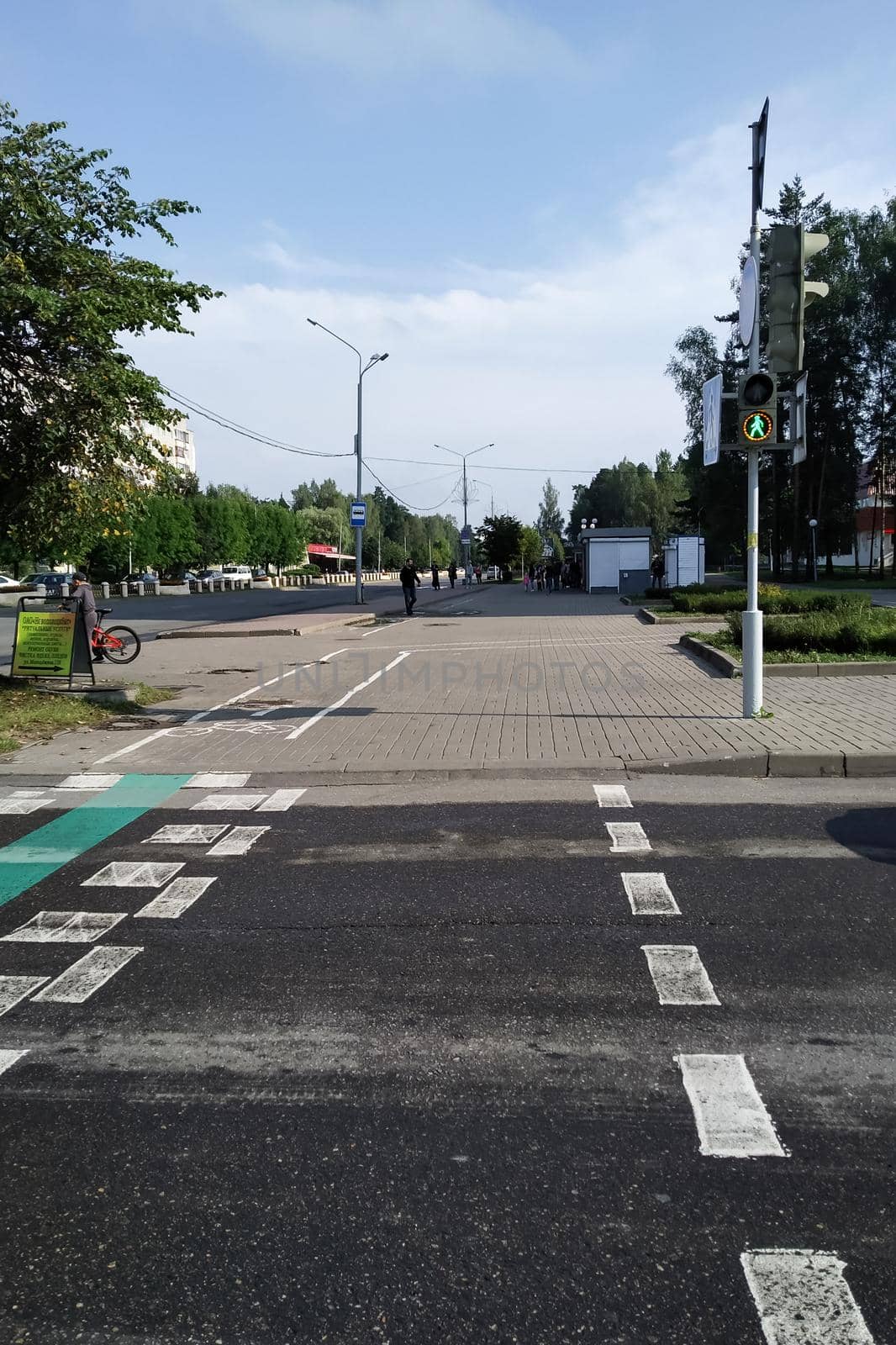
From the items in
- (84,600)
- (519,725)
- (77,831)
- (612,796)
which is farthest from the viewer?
Result: (84,600)

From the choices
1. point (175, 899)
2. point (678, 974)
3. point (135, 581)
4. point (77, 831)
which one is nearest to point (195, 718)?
point (77, 831)

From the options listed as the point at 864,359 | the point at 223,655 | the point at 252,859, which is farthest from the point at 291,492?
the point at 252,859

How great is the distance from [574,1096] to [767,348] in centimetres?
826

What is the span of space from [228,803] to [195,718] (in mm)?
4207

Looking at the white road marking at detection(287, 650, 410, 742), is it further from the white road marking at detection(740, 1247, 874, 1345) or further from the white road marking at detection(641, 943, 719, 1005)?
the white road marking at detection(740, 1247, 874, 1345)

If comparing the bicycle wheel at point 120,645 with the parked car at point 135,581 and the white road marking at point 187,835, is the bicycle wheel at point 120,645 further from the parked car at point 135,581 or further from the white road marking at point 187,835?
the parked car at point 135,581

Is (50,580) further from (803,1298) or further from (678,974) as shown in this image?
(803,1298)

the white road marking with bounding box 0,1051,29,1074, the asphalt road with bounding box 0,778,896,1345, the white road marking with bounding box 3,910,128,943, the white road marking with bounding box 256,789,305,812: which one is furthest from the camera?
the white road marking with bounding box 256,789,305,812

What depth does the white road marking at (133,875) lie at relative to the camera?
5.60 metres

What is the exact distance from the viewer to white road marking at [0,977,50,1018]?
13.4ft

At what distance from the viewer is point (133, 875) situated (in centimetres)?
576

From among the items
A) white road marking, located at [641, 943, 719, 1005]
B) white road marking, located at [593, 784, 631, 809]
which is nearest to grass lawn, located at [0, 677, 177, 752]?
white road marking, located at [593, 784, 631, 809]

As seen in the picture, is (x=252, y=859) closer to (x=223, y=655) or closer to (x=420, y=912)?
(x=420, y=912)

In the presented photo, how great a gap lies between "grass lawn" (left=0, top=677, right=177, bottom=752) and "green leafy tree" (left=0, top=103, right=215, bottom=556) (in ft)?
5.90
